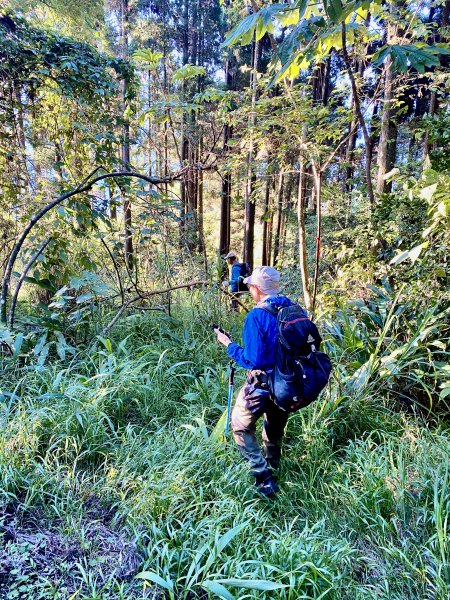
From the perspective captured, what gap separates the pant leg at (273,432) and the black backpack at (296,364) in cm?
26

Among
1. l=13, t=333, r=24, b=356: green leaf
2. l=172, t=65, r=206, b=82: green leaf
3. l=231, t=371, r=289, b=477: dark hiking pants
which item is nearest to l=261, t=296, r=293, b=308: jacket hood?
l=231, t=371, r=289, b=477: dark hiking pants

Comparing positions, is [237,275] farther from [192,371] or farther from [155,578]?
[155,578]

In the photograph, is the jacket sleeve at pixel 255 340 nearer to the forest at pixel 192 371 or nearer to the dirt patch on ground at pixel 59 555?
the forest at pixel 192 371

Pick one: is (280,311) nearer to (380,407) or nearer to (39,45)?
(380,407)

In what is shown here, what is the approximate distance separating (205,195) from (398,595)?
1509 cm

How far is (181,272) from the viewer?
4.29 m

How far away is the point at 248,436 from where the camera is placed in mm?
2285

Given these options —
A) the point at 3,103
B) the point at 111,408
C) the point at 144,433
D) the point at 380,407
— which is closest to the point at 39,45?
the point at 3,103

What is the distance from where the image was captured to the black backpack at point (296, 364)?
199cm

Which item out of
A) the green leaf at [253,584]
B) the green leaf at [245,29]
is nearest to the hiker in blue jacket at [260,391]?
the green leaf at [253,584]

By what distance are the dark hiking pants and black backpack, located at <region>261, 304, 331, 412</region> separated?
0.18 m

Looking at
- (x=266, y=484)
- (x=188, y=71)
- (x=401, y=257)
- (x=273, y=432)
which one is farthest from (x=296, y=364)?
(x=188, y=71)

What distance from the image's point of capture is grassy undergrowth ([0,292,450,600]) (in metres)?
1.44

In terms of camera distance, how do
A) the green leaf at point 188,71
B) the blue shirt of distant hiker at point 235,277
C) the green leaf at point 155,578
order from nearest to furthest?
the green leaf at point 155,578 → the green leaf at point 188,71 → the blue shirt of distant hiker at point 235,277
